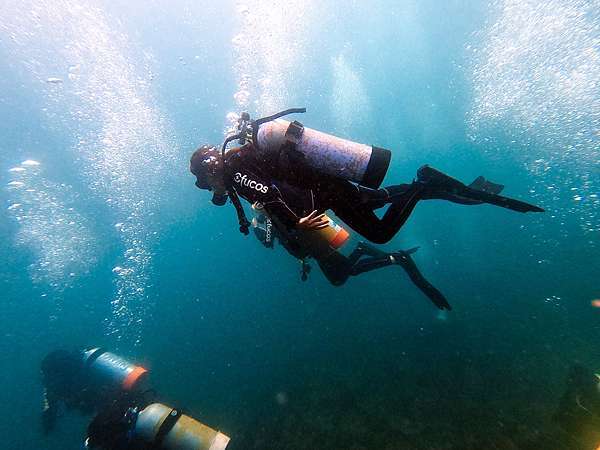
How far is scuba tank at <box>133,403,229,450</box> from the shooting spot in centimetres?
559

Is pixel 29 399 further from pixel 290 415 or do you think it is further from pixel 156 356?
pixel 290 415

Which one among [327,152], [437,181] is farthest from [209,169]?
[437,181]

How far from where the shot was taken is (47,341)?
2359 inches

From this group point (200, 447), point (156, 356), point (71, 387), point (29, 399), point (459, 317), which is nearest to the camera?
point (200, 447)

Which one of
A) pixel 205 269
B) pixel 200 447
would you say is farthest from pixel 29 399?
pixel 200 447

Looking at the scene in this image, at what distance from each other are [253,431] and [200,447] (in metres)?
3.68

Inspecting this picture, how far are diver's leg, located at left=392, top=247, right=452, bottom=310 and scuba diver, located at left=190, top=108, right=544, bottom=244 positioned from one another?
2.02m

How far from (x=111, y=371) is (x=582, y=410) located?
9.64 metres

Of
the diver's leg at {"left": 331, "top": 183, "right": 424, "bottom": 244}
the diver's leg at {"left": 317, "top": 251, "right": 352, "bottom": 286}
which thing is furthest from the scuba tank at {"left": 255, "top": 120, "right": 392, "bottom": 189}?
the diver's leg at {"left": 317, "top": 251, "right": 352, "bottom": 286}

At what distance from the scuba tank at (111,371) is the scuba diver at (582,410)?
873 centimetres

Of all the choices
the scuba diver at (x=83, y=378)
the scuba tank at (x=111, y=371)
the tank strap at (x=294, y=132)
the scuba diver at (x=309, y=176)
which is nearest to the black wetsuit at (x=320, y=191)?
the scuba diver at (x=309, y=176)

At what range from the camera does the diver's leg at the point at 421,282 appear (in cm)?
555

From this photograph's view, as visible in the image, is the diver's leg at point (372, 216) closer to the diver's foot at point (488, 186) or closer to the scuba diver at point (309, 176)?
the scuba diver at point (309, 176)

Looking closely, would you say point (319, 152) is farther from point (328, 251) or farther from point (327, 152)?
point (328, 251)
